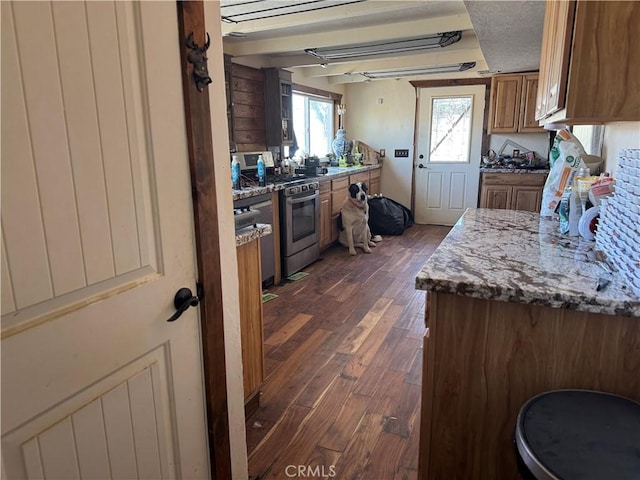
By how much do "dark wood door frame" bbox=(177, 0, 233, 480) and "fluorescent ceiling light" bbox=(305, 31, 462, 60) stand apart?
10.1ft

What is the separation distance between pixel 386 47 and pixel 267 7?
4.80 feet

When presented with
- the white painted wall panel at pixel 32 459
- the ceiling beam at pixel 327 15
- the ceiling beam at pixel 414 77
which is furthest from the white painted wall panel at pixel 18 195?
the ceiling beam at pixel 414 77

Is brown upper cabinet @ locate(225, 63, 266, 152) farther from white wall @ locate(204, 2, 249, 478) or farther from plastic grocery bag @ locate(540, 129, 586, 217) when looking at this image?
white wall @ locate(204, 2, 249, 478)

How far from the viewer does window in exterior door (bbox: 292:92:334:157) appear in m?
5.51

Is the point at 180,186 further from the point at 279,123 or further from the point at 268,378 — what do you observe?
the point at 279,123

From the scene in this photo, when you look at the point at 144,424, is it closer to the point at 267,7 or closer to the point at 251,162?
the point at 267,7

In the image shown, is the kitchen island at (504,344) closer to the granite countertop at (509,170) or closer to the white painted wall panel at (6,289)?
the white painted wall panel at (6,289)

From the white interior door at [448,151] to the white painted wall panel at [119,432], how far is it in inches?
229

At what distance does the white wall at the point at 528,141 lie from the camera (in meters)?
5.67

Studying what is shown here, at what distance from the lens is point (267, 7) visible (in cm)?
282

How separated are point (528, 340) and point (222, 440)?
970mm

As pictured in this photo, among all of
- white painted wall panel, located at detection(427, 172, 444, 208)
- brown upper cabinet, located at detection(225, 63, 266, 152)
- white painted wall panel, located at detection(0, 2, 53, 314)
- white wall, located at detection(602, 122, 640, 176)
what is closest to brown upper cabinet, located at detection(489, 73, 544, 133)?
white painted wall panel, located at detection(427, 172, 444, 208)

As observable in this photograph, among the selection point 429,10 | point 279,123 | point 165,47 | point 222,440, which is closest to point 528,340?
point 222,440

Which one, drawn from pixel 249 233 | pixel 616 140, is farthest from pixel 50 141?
pixel 616 140
